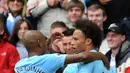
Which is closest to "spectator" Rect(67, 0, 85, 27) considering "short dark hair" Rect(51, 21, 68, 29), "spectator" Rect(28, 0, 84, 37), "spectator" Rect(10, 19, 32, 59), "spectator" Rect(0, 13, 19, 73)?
"spectator" Rect(28, 0, 84, 37)

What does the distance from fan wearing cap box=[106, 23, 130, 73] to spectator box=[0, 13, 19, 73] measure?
4.96 feet

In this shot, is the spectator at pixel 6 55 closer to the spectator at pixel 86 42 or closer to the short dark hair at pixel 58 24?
the short dark hair at pixel 58 24

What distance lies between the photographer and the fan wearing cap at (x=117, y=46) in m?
7.06

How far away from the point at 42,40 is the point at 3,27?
9.67 feet

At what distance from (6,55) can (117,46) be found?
179 cm

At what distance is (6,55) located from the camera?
7480mm

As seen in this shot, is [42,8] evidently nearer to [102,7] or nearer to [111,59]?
[102,7]

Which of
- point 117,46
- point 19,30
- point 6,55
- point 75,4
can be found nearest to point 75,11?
point 75,4

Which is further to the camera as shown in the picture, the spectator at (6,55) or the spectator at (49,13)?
the spectator at (49,13)

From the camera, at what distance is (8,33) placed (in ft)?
27.5

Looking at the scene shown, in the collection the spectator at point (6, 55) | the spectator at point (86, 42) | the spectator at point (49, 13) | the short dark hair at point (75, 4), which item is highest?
the spectator at point (86, 42)

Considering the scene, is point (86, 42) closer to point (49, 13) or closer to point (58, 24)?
point (58, 24)

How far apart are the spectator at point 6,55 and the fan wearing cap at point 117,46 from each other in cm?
151

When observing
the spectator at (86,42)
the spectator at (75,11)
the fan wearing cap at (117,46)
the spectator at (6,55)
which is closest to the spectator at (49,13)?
the spectator at (75,11)
